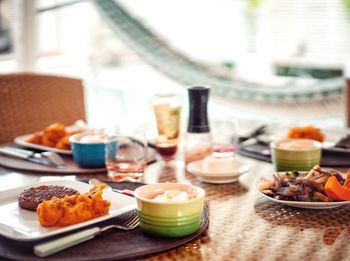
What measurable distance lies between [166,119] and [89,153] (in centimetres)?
22

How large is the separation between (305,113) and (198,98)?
162cm

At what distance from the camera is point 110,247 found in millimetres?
948

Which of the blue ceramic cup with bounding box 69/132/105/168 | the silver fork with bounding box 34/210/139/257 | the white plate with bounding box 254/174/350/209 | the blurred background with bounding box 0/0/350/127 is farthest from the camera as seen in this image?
the blurred background with bounding box 0/0/350/127

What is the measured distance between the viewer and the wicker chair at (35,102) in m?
2.00

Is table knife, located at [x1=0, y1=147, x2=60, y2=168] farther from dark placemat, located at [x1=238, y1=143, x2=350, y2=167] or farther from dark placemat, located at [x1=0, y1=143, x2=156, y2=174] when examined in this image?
dark placemat, located at [x1=238, y1=143, x2=350, y2=167]

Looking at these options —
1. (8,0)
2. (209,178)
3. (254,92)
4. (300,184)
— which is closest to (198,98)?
(209,178)

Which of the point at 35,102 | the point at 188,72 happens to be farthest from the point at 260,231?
the point at 188,72

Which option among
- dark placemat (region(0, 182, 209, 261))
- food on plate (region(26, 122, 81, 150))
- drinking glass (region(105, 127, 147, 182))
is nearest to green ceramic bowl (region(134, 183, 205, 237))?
dark placemat (region(0, 182, 209, 261))

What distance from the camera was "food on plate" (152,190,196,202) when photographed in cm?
101

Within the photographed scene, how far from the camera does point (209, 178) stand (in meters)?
1.34

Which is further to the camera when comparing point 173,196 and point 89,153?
point 89,153

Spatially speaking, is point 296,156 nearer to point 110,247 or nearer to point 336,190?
point 336,190

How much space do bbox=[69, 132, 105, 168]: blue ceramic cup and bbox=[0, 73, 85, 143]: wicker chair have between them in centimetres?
58

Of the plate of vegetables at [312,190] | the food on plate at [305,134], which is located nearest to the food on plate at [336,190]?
the plate of vegetables at [312,190]
